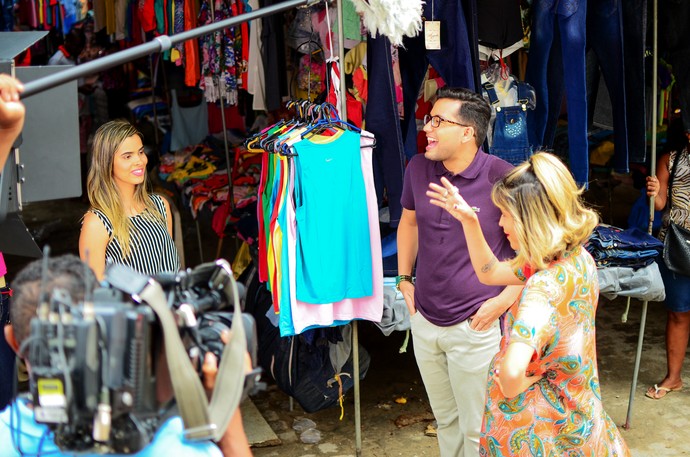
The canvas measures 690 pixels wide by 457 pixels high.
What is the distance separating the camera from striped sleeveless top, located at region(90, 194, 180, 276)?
11.4 feet

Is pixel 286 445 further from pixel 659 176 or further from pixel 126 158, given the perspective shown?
pixel 659 176

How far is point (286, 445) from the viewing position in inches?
179

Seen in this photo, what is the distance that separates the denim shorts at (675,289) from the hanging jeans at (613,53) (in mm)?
713

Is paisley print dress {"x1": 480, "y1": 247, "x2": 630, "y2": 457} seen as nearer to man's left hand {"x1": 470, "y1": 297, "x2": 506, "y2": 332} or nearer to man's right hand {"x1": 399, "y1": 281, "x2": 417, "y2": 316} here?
man's left hand {"x1": 470, "y1": 297, "x2": 506, "y2": 332}

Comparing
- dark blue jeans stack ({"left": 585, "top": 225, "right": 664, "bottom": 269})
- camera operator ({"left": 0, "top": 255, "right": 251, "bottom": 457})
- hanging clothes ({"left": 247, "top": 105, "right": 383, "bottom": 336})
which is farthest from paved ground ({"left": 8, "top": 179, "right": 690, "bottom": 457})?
camera operator ({"left": 0, "top": 255, "right": 251, "bottom": 457})

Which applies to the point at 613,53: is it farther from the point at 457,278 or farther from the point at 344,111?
the point at 457,278

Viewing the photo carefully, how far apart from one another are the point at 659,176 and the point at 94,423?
13.4 ft

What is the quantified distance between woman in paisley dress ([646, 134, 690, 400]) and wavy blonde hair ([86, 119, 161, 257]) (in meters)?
2.76

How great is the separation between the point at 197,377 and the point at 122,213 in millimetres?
2135

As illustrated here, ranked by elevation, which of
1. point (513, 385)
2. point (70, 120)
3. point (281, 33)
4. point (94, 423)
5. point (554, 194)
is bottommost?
point (513, 385)

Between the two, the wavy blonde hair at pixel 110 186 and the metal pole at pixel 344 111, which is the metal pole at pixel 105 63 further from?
the metal pole at pixel 344 111

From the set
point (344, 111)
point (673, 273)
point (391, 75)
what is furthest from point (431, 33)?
point (673, 273)

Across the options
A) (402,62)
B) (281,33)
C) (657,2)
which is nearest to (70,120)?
(402,62)

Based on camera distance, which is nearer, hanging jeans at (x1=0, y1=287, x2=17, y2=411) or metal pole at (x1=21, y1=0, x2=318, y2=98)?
metal pole at (x1=21, y1=0, x2=318, y2=98)
